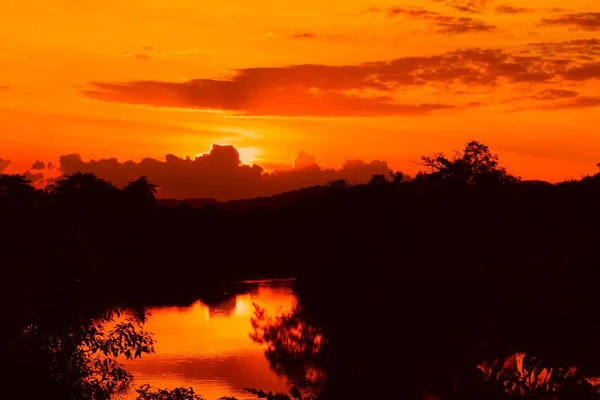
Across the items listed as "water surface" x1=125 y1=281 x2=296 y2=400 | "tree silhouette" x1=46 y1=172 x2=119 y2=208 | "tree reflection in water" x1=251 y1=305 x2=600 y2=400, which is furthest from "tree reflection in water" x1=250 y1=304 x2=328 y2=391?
"tree silhouette" x1=46 y1=172 x2=119 y2=208

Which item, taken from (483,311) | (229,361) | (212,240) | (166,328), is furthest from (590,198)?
(212,240)

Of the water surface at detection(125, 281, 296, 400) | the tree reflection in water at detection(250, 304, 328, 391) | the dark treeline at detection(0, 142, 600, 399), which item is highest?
the dark treeline at detection(0, 142, 600, 399)

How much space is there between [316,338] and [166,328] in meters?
18.8

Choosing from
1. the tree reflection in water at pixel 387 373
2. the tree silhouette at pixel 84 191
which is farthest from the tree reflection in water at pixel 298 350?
the tree silhouette at pixel 84 191

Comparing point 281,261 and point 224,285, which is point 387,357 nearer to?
point 224,285

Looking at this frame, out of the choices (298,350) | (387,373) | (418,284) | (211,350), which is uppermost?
(418,284)

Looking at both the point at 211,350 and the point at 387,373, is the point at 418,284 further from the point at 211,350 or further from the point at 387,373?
the point at 211,350

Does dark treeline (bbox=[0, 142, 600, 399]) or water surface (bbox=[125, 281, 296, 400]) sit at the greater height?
dark treeline (bbox=[0, 142, 600, 399])

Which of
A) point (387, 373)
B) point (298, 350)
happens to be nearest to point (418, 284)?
point (387, 373)

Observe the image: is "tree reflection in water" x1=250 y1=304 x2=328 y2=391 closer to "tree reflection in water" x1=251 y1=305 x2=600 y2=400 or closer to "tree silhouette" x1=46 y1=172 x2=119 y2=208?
"tree reflection in water" x1=251 y1=305 x2=600 y2=400

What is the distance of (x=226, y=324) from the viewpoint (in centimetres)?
5331

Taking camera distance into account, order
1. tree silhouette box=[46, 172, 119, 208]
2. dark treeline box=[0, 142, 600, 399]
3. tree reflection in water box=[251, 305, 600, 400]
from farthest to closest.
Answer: tree silhouette box=[46, 172, 119, 208] < dark treeline box=[0, 142, 600, 399] < tree reflection in water box=[251, 305, 600, 400]

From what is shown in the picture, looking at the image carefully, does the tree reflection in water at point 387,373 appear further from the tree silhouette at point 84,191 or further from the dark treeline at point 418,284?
the tree silhouette at point 84,191

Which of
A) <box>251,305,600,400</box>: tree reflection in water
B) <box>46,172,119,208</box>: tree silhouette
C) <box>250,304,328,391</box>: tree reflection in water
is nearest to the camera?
<box>251,305,600,400</box>: tree reflection in water
